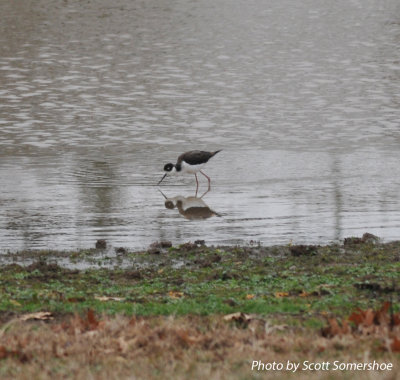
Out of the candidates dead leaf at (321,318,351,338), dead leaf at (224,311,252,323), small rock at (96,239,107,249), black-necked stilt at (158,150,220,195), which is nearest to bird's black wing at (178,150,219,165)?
black-necked stilt at (158,150,220,195)

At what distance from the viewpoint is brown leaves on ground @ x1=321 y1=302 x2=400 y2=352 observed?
754 cm

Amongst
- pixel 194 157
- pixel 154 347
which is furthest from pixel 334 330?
pixel 194 157

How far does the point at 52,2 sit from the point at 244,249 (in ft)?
160

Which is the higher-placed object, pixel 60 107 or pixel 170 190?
pixel 60 107

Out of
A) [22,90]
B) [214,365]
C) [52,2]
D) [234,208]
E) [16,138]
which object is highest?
[52,2]

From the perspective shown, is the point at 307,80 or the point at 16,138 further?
the point at 307,80

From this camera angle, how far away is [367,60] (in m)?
37.8

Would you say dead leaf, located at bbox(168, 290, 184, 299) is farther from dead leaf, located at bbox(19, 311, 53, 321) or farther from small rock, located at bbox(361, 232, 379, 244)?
small rock, located at bbox(361, 232, 379, 244)

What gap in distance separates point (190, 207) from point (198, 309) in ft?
27.2

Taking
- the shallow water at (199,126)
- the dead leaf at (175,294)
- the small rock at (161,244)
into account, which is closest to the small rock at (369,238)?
the shallow water at (199,126)

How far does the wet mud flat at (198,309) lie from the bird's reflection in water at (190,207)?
3261 millimetres

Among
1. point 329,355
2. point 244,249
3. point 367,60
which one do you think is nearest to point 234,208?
point 244,249

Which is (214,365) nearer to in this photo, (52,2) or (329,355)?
(329,355)

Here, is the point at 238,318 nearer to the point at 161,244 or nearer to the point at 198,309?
the point at 198,309
